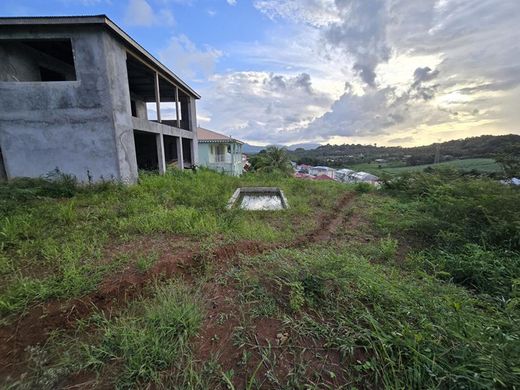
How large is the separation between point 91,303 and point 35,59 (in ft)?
31.8

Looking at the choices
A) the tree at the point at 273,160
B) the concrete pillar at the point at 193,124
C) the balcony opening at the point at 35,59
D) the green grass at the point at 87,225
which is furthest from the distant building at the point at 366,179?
the balcony opening at the point at 35,59

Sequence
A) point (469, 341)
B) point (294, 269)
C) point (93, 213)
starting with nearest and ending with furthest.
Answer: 1. point (469, 341)
2. point (294, 269)
3. point (93, 213)

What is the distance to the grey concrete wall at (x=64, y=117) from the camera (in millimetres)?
6758

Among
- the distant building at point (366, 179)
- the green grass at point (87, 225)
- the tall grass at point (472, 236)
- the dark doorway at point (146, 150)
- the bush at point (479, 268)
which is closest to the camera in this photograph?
the green grass at point (87, 225)

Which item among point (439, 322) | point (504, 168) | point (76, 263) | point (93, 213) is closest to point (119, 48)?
point (93, 213)

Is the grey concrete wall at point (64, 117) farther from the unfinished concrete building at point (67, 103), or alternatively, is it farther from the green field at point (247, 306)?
the green field at point (247, 306)

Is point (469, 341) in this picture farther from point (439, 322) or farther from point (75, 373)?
point (75, 373)

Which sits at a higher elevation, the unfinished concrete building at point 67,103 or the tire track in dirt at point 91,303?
the unfinished concrete building at point 67,103

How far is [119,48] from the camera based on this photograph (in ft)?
24.7

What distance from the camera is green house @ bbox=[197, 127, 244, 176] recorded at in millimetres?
21891

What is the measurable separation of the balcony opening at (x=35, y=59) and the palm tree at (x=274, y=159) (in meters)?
14.2

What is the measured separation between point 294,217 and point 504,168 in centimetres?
704

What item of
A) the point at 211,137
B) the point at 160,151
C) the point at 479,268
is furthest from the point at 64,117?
the point at 211,137

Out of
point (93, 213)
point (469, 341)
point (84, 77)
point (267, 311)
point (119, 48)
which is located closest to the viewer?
point (469, 341)
